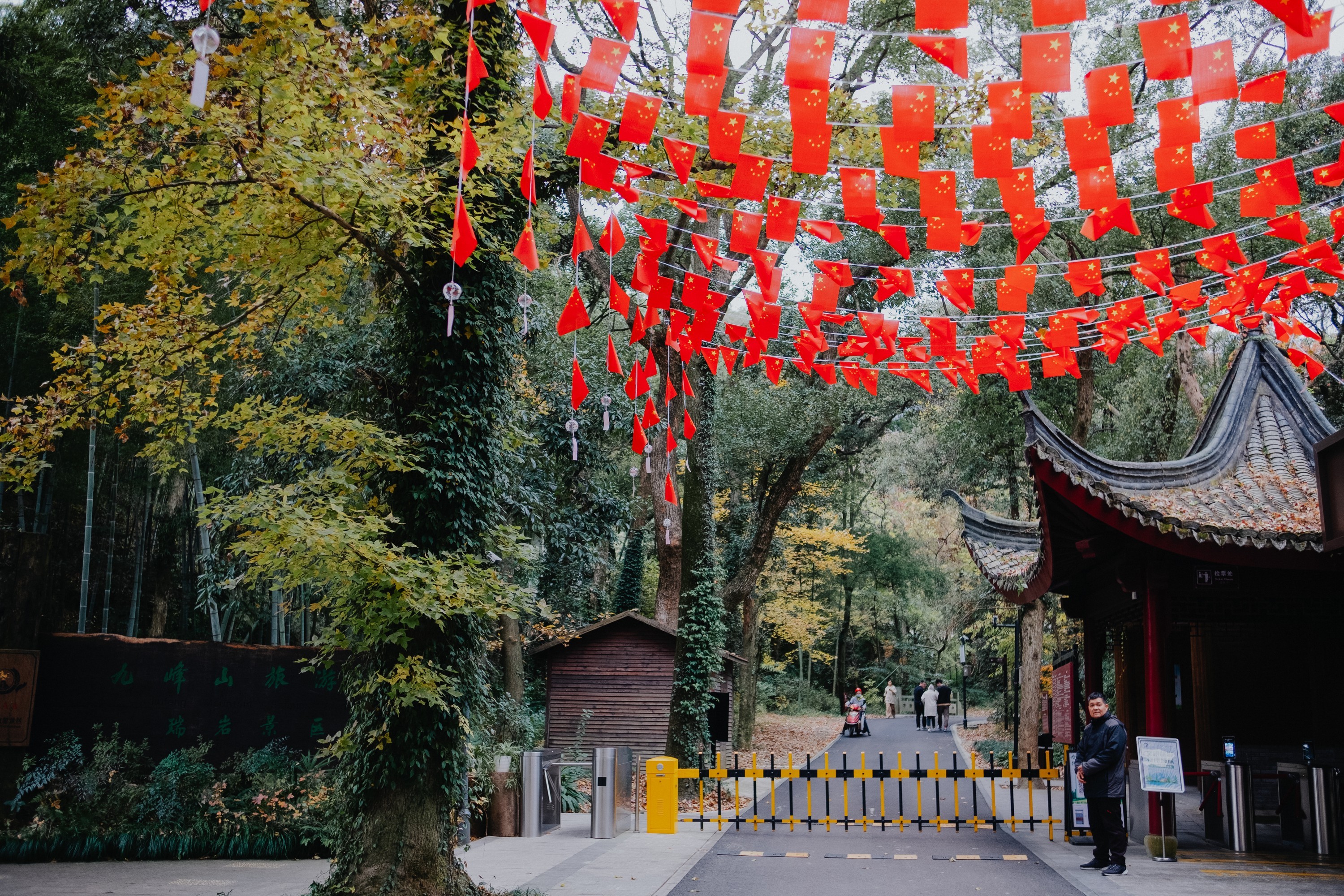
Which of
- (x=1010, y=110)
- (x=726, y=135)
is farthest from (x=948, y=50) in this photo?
(x=726, y=135)

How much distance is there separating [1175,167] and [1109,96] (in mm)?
944

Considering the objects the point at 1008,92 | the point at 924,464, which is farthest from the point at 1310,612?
the point at 924,464

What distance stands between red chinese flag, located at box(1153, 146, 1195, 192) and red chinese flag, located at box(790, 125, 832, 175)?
2117 mm

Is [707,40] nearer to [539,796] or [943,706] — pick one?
[539,796]

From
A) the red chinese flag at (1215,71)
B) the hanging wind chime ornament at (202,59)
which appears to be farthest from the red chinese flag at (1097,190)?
the hanging wind chime ornament at (202,59)

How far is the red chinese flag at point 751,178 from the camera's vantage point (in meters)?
6.82

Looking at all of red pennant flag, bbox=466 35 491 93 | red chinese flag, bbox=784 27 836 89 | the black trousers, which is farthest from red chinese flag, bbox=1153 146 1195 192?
the black trousers

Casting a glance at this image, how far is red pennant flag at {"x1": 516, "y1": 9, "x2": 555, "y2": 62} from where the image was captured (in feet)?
17.9

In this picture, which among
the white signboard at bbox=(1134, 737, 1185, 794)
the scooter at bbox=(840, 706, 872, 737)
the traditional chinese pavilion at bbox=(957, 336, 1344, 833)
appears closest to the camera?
the white signboard at bbox=(1134, 737, 1185, 794)

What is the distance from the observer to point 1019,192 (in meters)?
7.13

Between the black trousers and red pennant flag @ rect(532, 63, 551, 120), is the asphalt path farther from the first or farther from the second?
red pennant flag @ rect(532, 63, 551, 120)

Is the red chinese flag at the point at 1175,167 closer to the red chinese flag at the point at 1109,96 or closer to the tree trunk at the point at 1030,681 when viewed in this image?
the red chinese flag at the point at 1109,96

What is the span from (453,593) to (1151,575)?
24.0 feet

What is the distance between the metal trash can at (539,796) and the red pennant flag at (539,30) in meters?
8.26
